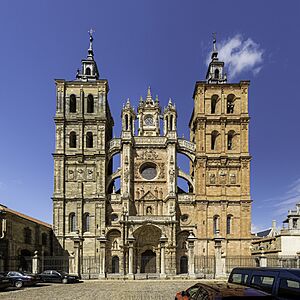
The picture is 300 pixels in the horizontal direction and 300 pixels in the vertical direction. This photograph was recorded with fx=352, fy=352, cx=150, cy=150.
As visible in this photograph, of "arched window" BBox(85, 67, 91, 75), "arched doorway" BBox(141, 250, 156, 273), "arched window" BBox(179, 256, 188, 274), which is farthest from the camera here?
"arched window" BBox(85, 67, 91, 75)

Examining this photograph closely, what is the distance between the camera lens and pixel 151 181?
40969 millimetres

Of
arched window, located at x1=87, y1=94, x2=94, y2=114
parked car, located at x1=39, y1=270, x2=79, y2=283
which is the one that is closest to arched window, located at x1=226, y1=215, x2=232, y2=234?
parked car, located at x1=39, y1=270, x2=79, y2=283

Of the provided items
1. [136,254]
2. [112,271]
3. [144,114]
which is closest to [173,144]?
[144,114]

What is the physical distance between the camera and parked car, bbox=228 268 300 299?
7.55 meters

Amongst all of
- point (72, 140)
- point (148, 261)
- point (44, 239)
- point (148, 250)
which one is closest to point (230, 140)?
point (148, 250)

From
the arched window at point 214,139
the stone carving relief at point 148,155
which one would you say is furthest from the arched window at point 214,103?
the stone carving relief at point 148,155

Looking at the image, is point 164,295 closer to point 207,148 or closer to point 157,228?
point 157,228

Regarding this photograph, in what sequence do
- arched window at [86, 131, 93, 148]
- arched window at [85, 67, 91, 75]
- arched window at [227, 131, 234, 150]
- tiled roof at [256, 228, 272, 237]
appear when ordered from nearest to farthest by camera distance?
arched window at [86, 131, 93, 148], arched window at [227, 131, 234, 150], arched window at [85, 67, 91, 75], tiled roof at [256, 228, 272, 237]

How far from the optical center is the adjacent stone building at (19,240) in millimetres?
29234

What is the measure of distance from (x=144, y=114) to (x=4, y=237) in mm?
23777

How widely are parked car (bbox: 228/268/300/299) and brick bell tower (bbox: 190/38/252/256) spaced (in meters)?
28.9

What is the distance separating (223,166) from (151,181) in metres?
8.48

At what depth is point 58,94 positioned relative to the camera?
41.4 m

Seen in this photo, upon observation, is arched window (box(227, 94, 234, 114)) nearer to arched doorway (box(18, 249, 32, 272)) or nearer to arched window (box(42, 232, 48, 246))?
arched window (box(42, 232, 48, 246))
